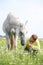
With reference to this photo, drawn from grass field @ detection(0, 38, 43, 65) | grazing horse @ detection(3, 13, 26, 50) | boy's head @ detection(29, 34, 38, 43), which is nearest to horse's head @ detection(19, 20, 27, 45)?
grazing horse @ detection(3, 13, 26, 50)

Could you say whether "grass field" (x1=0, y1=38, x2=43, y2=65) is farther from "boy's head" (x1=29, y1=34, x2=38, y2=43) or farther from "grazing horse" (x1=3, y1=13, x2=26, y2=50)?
"grazing horse" (x1=3, y1=13, x2=26, y2=50)

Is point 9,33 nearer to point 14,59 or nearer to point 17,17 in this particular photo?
point 17,17

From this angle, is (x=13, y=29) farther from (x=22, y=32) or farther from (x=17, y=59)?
(x=17, y=59)

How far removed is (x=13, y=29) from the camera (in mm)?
3291

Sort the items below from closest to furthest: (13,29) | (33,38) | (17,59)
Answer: (17,59) < (33,38) < (13,29)

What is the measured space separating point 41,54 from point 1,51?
459mm

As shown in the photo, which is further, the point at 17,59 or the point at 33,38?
the point at 33,38

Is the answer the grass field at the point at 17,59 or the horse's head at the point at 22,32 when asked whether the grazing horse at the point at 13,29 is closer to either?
the horse's head at the point at 22,32

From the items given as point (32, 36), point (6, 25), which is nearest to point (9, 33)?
point (6, 25)

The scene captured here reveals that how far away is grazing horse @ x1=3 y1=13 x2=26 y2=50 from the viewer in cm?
327

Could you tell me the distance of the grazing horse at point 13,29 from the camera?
3.27 meters

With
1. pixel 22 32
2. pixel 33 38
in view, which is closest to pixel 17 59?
pixel 33 38

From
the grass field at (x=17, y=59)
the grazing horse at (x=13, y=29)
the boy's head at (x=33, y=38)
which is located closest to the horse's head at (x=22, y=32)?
the grazing horse at (x=13, y=29)

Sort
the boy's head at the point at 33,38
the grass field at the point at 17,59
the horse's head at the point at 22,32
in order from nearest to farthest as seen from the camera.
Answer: the grass field at the point at 17,59, the boy's head at the point at 33,38, the horse's head at the point at 22,32
